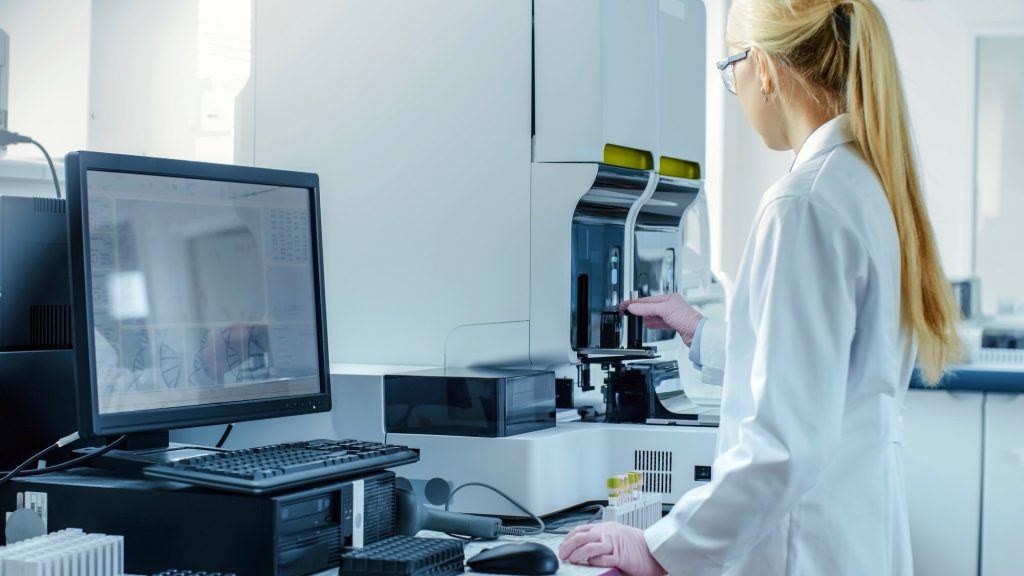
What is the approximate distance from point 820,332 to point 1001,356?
226cm

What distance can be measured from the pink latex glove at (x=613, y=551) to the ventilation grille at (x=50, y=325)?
0.71m

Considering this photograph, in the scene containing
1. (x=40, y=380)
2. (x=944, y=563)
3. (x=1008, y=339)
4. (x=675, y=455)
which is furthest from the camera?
(x=1008, y=339)

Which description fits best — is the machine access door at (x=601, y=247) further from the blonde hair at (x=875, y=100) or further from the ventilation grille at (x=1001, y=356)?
the ventilation grille at (x=1001, y=356)

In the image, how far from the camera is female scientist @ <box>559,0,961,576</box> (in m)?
1.08

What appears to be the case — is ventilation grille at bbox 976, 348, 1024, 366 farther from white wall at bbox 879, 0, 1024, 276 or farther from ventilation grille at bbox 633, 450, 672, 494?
ventilation grille at bbox 633, 450, 672, 494

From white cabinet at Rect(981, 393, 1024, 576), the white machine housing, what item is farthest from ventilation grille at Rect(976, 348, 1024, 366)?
the white machine housing

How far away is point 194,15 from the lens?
2.08 metres

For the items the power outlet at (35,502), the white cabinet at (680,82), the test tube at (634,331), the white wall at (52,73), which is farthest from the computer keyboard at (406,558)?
the white wall at (52,73)

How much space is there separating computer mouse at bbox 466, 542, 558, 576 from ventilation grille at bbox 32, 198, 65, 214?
71cm

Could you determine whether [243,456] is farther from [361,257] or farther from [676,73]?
[676,73]

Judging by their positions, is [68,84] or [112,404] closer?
[112,404]

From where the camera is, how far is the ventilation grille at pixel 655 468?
157 centimetres

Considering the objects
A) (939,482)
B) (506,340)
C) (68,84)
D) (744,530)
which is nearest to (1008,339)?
(939,482)

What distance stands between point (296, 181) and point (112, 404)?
0.38 meters
